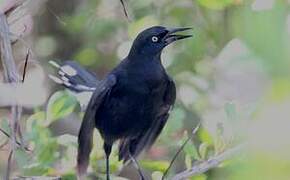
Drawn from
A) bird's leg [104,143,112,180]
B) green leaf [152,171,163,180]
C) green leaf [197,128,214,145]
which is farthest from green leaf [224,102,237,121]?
bird's leg [104,143,112,180]

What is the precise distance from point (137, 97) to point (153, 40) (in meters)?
0.27

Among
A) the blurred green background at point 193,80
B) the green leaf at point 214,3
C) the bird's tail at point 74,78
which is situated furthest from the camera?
the bird's tail at point 74,78

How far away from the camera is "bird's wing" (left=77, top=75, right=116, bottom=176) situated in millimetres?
2764

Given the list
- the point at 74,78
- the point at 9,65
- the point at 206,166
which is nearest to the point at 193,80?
the point at 74,78

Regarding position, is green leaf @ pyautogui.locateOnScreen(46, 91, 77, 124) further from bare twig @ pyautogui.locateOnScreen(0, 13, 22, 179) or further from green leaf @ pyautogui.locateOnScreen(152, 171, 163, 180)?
bare twig @ pyautogui.locateOnScreen(0, 13, 22, 179)

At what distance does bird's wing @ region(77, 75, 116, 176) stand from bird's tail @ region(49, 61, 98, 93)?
0.70ft

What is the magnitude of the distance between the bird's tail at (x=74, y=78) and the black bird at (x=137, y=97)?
0.02 metres

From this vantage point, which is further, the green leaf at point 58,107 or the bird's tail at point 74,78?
the bird's tail at point 74,78

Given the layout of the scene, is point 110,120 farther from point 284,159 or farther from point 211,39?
point 284,159

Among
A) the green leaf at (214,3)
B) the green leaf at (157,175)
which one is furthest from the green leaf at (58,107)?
the green leaf at (214,3)

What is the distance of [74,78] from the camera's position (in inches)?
137

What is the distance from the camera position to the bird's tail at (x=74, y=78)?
334cm

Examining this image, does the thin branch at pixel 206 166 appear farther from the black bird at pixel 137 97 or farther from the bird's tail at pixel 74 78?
the bird's tail at pixel 74 78

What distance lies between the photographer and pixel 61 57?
5.47m
